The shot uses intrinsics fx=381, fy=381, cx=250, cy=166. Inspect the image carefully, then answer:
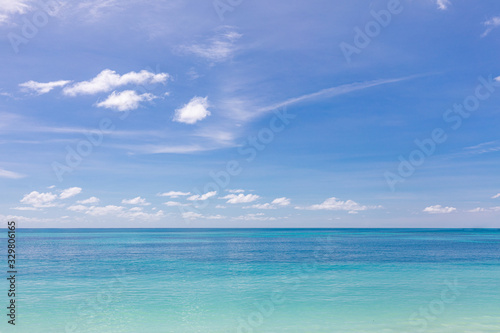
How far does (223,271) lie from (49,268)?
19.9 meters

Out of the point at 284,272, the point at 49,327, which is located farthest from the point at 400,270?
the point at 49,327

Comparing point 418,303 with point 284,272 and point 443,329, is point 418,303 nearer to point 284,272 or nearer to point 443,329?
point 443,329

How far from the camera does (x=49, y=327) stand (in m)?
19.3

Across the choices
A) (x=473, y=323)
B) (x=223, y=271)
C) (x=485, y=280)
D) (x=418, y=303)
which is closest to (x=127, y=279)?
(x=223, y=271)

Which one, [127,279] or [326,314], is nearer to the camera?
[326,314]

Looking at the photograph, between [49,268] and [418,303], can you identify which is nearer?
[418,303]

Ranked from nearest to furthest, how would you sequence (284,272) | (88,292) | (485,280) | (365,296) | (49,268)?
(365,296)
(88,292)
(485,280)
(284,272)
(49,268)

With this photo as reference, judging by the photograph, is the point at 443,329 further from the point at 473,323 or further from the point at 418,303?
the point at 418,303

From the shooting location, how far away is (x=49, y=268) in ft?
141

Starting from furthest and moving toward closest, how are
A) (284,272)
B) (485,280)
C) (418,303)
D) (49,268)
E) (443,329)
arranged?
1. (49,268)
2. (284,272)
3. (485,280)
4. (418,303)
5. (443,329)

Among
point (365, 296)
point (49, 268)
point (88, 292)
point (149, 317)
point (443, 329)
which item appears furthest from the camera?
point (49, 268)

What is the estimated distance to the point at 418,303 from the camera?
944 inches

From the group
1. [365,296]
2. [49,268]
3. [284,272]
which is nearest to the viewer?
[365,296]

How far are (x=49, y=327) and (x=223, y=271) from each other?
2253 cm
